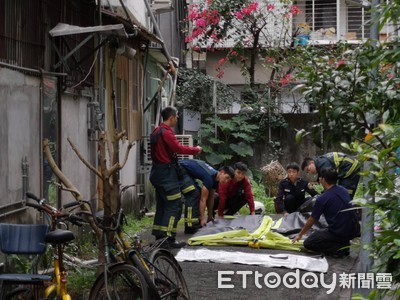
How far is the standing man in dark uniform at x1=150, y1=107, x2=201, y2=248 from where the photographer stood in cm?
1207

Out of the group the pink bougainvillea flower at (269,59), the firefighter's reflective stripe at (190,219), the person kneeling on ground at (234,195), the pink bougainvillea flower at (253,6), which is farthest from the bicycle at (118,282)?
the pink bougainvillea flower at (269,59)

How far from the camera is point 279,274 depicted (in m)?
10.2

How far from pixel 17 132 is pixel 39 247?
1.96m

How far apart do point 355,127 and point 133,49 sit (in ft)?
33.6

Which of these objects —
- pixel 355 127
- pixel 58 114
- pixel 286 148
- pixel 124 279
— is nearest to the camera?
pixel 355 127

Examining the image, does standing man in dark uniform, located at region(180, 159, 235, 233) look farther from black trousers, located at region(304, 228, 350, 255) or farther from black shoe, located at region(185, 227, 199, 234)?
black trousers, located at region(304, 228, 350, 255)

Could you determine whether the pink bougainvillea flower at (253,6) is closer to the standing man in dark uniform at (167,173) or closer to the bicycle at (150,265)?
the standing man in dark uniform at (167,173)

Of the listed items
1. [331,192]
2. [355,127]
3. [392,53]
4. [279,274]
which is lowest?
[279,274]

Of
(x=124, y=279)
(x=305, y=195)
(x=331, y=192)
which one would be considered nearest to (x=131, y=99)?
(x=305, y=195)

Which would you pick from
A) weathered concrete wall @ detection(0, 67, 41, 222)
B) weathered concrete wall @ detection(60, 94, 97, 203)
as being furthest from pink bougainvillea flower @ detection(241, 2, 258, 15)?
weathered concrete wall @ detection(0, 67, 41, 222)

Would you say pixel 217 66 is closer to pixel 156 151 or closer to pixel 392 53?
pixel 156 151

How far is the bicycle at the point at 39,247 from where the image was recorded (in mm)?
7074

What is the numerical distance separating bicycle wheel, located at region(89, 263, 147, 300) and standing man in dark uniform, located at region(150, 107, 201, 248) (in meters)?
4.54

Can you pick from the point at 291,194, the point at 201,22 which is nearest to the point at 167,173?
the point at 291,194
